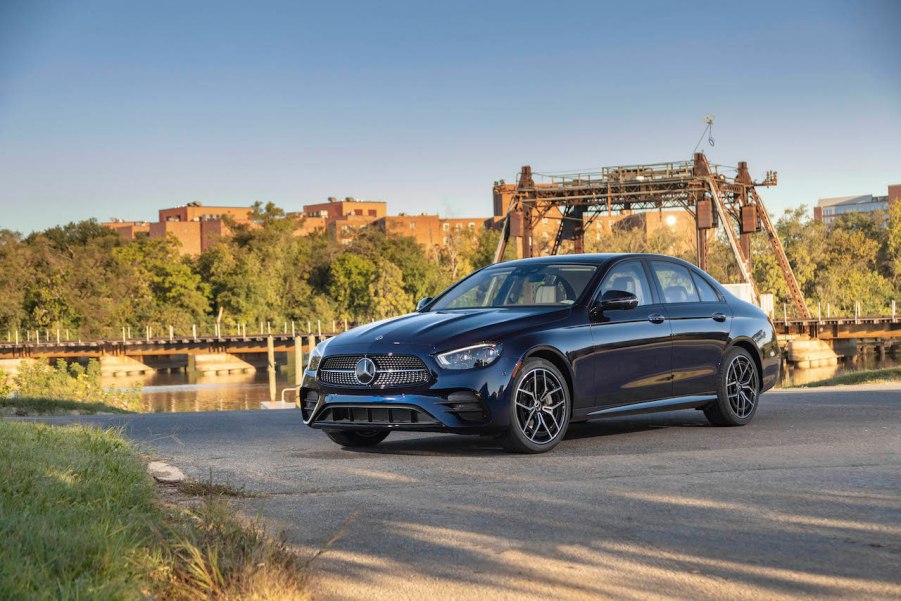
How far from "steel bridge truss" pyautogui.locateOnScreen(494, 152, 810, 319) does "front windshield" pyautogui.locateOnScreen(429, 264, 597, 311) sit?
49.3 metres

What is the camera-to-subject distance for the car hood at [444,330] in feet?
29.3

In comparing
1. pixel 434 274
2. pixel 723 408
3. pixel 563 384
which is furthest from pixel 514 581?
pixel 434 274

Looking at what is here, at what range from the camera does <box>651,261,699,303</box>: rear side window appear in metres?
10.7

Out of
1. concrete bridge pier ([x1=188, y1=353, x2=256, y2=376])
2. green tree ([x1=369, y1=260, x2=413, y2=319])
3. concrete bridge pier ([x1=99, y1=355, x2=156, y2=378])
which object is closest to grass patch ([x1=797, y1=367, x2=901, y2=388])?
concrete bridge pier ([x1=99, y1=355, x2=156, y2=378])

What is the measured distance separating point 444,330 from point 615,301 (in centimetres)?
151

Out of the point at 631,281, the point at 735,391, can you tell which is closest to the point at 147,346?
the point at 735,391

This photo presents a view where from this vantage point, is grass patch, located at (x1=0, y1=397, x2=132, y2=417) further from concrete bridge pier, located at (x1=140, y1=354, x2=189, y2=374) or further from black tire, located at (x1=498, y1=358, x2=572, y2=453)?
concrete bridge pier, located at (x1=140, y1=354, x2=189, y2=374)

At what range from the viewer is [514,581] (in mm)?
4945

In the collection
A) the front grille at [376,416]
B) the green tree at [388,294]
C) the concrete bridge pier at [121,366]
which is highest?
the green tree at [388,294]

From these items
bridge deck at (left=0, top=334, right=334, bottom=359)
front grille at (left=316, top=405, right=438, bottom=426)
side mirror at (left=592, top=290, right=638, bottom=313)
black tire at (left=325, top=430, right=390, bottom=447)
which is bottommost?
bridge deck at (left=0, top=334, right=334, bottom=359)

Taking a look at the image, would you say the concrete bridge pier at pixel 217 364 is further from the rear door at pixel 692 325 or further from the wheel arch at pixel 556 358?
the wheel arch at pixel 556 358

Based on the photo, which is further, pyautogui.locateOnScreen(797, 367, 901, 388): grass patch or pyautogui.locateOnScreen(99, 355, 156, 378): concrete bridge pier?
pyautogui.locateOnScreen(99, 355, 156, 378): concrete bridge pier

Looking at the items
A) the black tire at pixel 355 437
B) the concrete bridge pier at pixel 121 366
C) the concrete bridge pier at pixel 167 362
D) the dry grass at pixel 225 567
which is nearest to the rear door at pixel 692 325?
the black tire at pixel 355 437

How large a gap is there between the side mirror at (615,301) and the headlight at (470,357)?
1.24 metres
